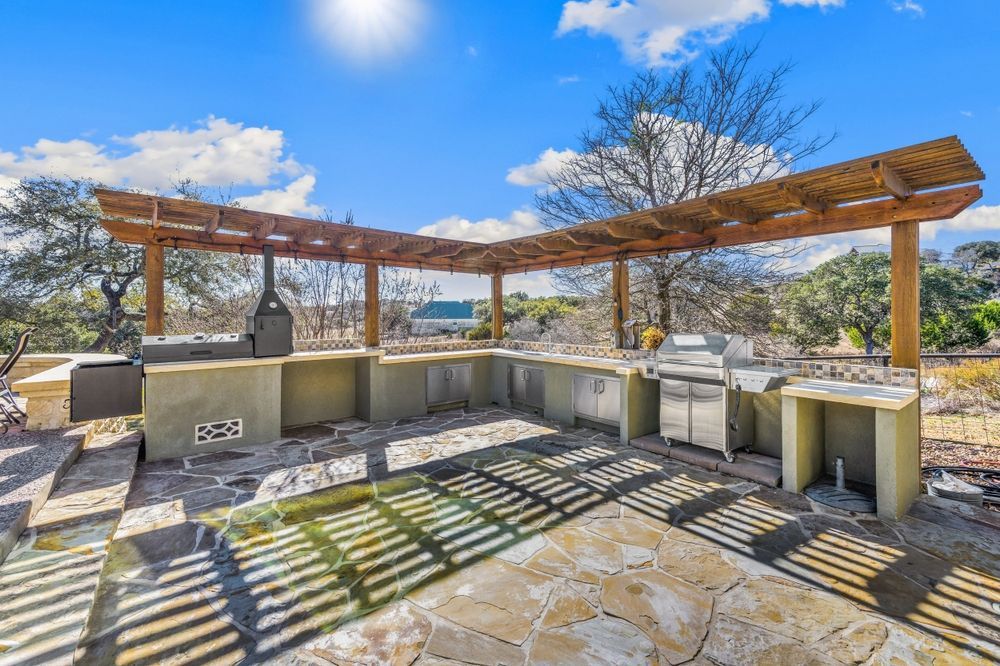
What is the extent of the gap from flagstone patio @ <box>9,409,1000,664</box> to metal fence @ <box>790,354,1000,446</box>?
3499 millimetres

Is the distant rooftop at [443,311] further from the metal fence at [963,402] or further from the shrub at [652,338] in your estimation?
the metal fence at [963,402]

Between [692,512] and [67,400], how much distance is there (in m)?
6.16

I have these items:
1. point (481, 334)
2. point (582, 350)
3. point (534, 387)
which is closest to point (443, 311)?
point (481, 334)

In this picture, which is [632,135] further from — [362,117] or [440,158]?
[362,117]

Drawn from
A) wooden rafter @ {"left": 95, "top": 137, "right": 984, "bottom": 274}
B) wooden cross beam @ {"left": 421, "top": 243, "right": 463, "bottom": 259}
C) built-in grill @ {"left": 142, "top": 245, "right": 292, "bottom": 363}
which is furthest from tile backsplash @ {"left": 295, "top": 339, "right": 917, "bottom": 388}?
wooden cross beam @ {"left": 421, "top": 243, "right": 463, "bottom": 259}

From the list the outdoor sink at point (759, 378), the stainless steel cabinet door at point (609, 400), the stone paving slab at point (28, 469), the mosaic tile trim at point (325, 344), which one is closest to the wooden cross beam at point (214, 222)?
the mosaic tile trim at point (325, 344)

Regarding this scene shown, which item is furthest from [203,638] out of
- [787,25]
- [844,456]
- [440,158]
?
[787,25]

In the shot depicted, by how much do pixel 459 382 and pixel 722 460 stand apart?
150 inches

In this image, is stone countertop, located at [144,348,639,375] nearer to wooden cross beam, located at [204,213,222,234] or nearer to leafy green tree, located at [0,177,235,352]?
wooden cross beam, located at [204,213,222,234]

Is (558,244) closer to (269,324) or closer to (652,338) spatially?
(652,338)

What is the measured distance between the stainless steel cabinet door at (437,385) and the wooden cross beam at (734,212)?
165 inches

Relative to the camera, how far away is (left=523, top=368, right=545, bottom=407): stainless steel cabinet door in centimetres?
634

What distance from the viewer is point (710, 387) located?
14.3ft

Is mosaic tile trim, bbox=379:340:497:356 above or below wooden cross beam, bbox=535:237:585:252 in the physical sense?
below
